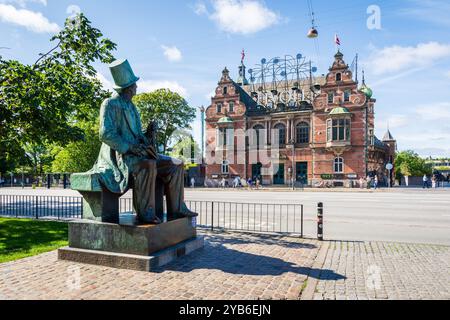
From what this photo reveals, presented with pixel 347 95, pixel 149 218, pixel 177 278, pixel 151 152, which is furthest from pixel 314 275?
pixel 347 95

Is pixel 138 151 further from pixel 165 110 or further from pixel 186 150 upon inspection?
pixel 186 150

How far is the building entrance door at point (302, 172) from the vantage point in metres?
40.7

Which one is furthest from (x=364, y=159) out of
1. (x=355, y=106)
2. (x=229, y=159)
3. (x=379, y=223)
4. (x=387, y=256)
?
(x=387, y=256)

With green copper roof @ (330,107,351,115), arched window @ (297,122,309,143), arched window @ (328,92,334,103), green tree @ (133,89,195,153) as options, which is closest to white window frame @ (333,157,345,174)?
arched window @ (297,122,309,143)

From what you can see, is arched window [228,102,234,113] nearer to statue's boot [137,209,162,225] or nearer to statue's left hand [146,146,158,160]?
statue's left hand [146,146,158,160]

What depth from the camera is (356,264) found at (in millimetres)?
5953

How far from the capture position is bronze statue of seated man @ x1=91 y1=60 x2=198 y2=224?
18.2 feet

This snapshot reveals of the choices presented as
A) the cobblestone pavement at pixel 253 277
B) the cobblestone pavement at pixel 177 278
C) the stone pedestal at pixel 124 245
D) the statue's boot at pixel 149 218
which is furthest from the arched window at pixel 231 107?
the statue's boot at pixel 149 218

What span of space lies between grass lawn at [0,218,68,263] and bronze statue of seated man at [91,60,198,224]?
2777 mm

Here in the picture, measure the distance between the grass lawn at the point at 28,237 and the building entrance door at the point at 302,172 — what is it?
114 feet

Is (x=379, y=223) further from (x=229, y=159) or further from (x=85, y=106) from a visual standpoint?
(x=229, y=159)

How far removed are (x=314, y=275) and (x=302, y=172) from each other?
37082mm

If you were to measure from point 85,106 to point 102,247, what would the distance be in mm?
6783

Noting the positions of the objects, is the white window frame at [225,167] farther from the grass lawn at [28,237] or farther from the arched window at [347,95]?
the grass lawn at [28,237]
